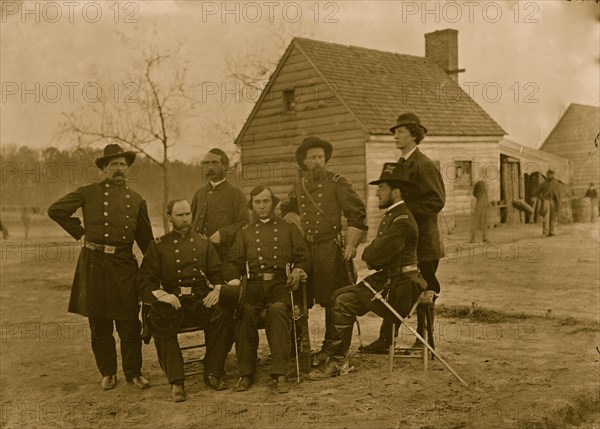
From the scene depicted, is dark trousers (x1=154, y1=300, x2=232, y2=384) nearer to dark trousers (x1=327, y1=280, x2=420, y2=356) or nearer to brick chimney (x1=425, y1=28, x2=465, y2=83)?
dark trousers (x1=327, y1=280, x2=420, y2=356)

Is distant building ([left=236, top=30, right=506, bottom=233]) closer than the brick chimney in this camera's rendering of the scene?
Yes

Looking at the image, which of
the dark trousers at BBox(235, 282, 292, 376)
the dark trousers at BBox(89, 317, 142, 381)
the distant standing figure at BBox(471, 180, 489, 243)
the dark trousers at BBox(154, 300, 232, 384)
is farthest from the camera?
the distant standing figure at BBox(471, 180, 489, 243)

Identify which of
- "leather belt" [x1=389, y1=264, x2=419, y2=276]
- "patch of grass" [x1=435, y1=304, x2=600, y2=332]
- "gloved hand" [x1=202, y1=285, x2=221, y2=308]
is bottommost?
"patch of grass" [x1=435, y1=304, x2=600, y2=332]

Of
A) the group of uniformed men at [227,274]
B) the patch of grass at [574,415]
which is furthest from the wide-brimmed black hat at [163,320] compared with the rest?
the patch of grass at [574,415]

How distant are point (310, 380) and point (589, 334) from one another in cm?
350

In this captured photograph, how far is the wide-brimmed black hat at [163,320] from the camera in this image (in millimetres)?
5531

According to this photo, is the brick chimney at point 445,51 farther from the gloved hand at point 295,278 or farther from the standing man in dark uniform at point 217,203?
the gloved hand at point 295,278

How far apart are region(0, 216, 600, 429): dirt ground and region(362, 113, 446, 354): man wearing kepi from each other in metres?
0.89

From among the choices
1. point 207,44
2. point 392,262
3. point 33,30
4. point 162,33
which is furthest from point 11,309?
point 207,44

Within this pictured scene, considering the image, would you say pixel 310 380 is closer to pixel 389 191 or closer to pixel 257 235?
pixel 257 235

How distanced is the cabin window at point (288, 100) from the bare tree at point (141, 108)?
3.02 meters

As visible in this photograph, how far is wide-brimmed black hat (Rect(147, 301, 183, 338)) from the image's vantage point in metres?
5.53

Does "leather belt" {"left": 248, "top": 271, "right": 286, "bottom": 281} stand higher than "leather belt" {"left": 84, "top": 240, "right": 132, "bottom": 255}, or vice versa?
"leather belt" {"left": 84, "top": 240, "right": 132, "bottom": 255}

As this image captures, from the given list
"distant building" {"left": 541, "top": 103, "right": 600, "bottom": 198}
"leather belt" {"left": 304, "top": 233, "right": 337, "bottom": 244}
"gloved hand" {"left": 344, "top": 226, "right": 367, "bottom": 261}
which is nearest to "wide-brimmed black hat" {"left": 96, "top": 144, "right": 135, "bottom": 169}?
"leather belt" {"left": 304, "top": 233, "right": 337, "bottom": 244}
